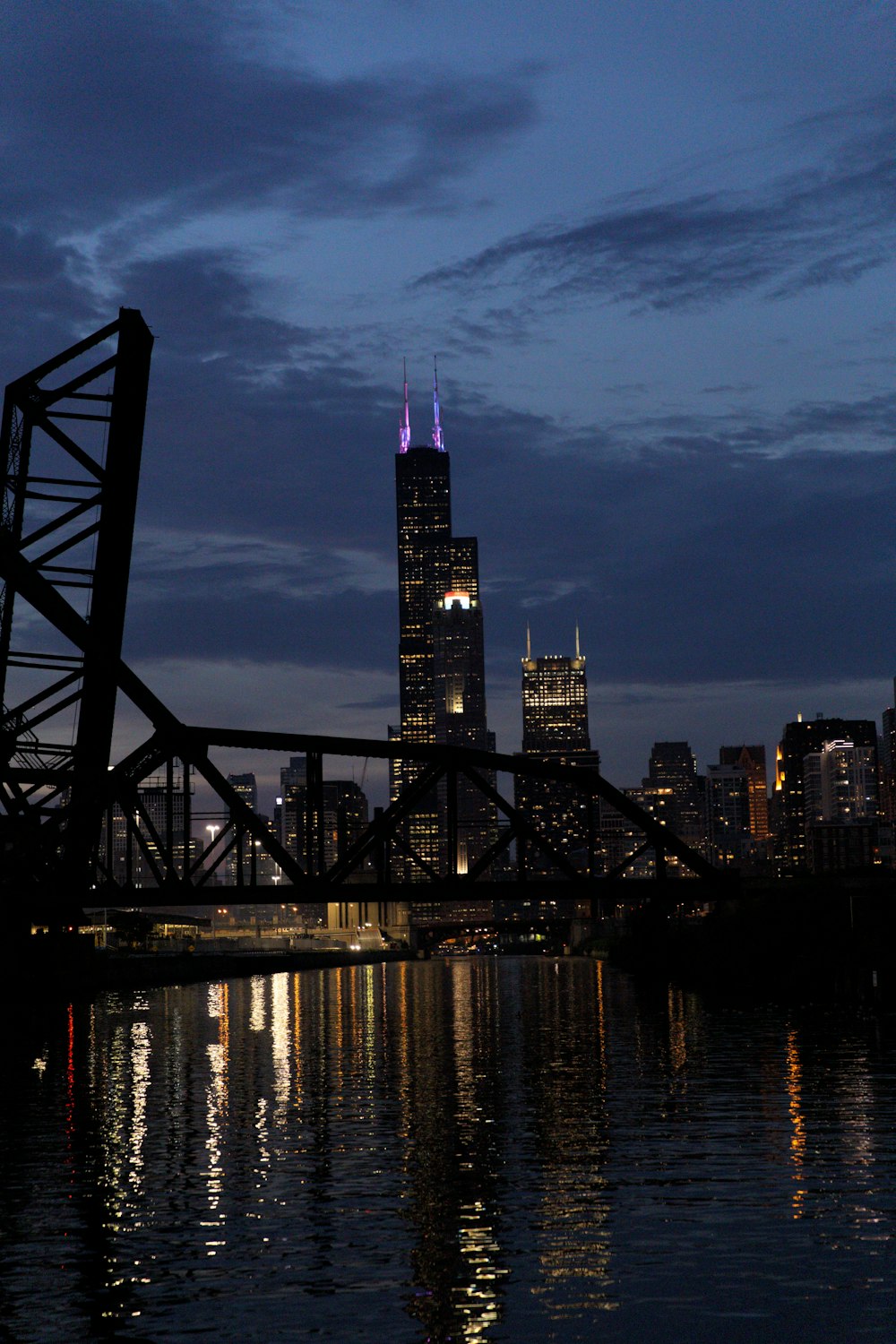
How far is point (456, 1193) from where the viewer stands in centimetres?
2903

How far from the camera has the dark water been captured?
21.0 m

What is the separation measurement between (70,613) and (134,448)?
19.5 ft

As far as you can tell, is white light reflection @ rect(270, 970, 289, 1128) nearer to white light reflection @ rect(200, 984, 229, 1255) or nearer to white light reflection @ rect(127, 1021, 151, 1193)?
white light reflection @ rect(200, 984, 229, 1255)

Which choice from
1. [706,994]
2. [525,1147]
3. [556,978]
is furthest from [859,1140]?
[556,978]

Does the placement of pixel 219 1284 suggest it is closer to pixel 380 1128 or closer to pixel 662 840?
pixel 380 1128

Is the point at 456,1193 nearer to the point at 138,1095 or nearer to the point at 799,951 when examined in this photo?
the point at 138,1095

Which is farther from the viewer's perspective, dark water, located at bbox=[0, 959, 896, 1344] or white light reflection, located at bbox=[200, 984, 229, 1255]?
white light reflection, located at bbox=[200, 984, 229, 1255]

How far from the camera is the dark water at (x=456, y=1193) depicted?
20969 millimetres

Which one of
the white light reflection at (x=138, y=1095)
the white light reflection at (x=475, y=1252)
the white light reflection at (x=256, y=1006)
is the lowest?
the white light reflection at (x=475, y=1252)

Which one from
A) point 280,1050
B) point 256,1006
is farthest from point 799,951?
point 280,1050

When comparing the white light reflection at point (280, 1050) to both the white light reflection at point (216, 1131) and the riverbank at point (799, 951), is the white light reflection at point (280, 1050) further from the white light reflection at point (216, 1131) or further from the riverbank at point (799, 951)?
the riverbank at point (799, 951)

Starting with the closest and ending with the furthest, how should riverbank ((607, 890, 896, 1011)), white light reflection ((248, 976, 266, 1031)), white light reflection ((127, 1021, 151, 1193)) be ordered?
white light reflection ((127, 1021, 151, 1193)) < riverbank ((607, 890, 896, 1011)) < white light reflection ((248, 976, 266, 1031))

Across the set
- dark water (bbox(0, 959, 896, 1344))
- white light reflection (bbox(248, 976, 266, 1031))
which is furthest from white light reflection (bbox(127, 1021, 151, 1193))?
white light reflection (bbox(248, 976, 266, 1031))

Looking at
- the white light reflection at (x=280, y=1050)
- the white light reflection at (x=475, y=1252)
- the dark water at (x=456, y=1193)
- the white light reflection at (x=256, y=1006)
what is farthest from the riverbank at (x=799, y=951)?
the white light reflection at (x=475, y=1252)
